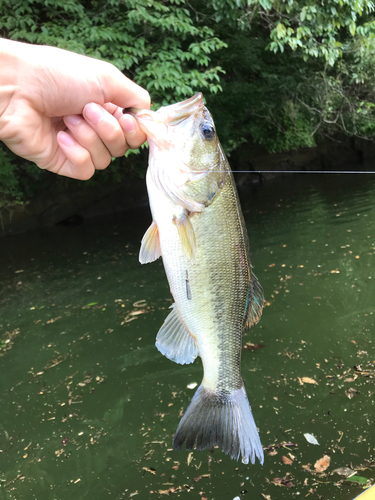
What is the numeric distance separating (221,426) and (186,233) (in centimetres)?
95

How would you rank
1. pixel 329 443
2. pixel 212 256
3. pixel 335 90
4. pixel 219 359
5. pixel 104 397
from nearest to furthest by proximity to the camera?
pixel 212 256 < pixel 219 359 < pixel 329 443 < pixel 104 397 < pixel 335 90

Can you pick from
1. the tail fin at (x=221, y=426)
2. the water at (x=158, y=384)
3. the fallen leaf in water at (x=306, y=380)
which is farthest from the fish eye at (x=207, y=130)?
the fallen leaf in water at (x=306, y=380)

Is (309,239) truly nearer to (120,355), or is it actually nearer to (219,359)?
(120,355)

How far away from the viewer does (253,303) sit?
1844 mm

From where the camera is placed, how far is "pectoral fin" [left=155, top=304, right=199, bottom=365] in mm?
1798

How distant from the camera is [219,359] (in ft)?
5.93

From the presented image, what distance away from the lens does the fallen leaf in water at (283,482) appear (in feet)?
8.74

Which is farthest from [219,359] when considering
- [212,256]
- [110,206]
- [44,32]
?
[110,206]

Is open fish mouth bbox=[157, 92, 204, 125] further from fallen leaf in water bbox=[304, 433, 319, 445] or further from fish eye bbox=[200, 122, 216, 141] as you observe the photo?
fallen leaf in water bbox=[304, 433, 319, 445]

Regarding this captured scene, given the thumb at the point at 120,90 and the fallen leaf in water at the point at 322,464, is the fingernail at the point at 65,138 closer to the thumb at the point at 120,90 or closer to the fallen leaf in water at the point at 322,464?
the thumb at the point at 120,90

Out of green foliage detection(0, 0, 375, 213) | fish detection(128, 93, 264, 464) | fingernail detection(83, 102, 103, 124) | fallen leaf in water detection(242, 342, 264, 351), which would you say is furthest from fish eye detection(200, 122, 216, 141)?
green foliage detection(0, 0, 375, 213)

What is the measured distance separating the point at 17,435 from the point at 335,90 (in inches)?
627

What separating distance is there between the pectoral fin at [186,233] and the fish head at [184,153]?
2.4 inches

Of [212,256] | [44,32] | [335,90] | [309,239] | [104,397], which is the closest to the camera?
[212,256]
